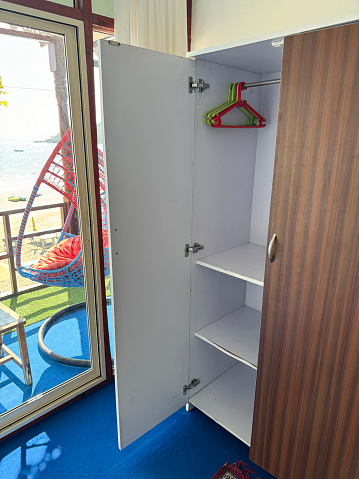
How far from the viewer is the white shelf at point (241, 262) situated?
1.68 metres

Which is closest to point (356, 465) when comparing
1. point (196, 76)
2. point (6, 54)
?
point (196, 76)

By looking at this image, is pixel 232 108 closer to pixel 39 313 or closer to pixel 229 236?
pixel 229 236

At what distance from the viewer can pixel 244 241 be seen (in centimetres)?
219

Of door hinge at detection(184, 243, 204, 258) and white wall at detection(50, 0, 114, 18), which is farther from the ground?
white wall at detection(50, 0, 114, 18)

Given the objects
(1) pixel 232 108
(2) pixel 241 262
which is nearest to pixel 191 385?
(2) pixel 241 262

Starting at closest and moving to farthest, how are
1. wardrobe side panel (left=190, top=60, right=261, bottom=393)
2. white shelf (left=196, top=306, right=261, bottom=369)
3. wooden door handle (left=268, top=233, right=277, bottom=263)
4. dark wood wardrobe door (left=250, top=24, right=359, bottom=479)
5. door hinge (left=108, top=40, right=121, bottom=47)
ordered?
dark wood wardrobe door (left=250, top=24, right=359, bottom=479) < door hinge (left=108, top=40, right=121, bottom=47) < wooden door handle (left=268, top=233, right=277, bottom=263) < wardrobe side panel (left=190, top=60, right=261, bottom=393) < white shelf (left=196, top=306, right=261, bottom=369)

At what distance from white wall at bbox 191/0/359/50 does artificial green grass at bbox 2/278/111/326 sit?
1820mm

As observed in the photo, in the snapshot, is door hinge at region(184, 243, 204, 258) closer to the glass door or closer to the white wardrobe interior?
the white wardrobe interior

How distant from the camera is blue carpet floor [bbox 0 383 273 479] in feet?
5.82

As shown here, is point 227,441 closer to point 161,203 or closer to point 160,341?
point 160,341

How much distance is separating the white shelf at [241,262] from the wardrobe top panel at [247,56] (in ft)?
3.23

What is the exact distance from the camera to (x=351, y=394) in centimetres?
127

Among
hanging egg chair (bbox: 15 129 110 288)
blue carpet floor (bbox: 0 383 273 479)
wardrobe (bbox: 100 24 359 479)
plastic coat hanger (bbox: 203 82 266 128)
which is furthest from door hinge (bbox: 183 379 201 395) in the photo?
plastic coat hanger (bbox: 203 82 266 128)

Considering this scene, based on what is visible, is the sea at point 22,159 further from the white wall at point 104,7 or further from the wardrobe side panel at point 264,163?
the wardrobe side panel at point 264,163
